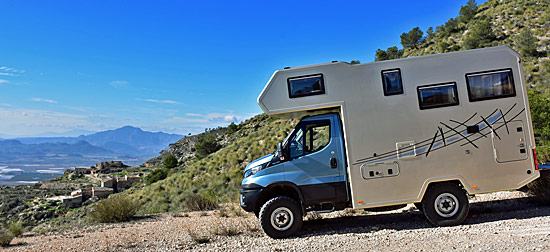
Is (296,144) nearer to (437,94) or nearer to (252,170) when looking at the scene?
(252,170)

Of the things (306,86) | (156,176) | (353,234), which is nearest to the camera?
(353,234)

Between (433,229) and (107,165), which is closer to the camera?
(433,229)

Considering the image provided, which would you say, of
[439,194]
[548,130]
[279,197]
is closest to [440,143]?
[439,194]

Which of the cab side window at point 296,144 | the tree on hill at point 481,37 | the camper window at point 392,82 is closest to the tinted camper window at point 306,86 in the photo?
the cab side window at point 296,144

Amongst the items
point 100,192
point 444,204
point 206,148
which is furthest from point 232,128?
point 444,204

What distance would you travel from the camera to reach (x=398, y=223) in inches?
307

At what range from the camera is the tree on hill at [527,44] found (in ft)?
86.8

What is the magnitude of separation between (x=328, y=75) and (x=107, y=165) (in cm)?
8118

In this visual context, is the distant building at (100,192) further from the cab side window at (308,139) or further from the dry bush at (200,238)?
the cab side window at (308,139)

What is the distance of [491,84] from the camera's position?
7.22 m

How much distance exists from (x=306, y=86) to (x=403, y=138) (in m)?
2.32

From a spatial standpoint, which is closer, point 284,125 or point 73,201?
point 284,125

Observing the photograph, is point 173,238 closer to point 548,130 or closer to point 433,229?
point 433,229

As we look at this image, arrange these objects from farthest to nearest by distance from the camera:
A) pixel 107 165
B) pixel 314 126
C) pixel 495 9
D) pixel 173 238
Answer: pixel 107 165
pixel 495 9
pixel 173 238
pixel 314 126
